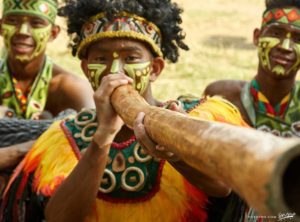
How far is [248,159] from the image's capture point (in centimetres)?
132

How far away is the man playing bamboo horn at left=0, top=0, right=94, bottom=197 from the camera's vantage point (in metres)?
5.21

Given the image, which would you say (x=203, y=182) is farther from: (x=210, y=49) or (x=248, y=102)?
(x=210, y=49)

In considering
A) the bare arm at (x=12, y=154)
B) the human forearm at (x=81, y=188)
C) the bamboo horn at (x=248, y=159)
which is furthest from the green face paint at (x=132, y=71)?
the bamboo horn at (x=248, y=159)

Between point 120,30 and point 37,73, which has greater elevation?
point 120,30

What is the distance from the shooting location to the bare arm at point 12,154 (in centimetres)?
372

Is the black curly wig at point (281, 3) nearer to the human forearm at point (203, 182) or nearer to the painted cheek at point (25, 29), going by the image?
the painted cheek at point (25, 29)

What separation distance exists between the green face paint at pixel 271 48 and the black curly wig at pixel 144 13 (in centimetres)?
137

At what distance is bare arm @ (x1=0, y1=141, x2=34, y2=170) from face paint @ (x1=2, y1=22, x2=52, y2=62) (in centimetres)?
162

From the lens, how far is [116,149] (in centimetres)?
310

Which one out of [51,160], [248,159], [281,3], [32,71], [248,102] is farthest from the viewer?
[32,71]

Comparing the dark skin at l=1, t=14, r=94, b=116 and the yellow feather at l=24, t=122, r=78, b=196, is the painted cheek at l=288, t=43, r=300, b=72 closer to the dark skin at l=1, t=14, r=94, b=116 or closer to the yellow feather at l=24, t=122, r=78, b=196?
the dark skin at l=1, t=14, r=94, b=116

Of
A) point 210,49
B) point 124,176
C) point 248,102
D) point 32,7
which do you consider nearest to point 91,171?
point 124,176

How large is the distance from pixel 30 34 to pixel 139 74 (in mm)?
2366

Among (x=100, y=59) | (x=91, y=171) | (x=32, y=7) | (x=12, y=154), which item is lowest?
(x=12, y=154)
